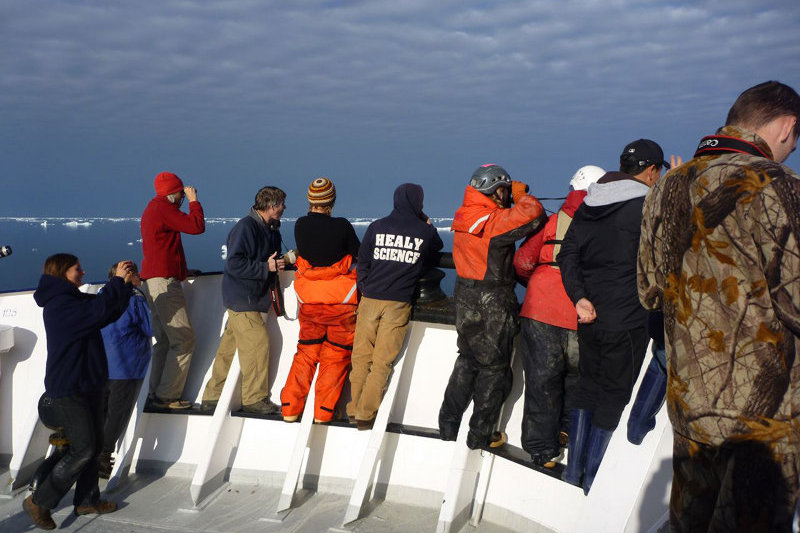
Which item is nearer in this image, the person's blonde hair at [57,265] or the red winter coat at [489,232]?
the red winter coat at [489,232]

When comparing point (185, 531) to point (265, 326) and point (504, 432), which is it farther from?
point (504, 432)

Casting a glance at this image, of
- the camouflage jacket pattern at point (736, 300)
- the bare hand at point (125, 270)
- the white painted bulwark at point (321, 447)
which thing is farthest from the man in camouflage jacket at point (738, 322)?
the bare hand at point (125, 270)

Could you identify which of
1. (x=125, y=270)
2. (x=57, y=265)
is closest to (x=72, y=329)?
(x=57, y=265)

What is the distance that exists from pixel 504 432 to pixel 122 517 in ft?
8.68

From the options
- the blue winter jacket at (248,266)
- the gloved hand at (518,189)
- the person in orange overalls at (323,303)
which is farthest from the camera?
the blue winter jacket at (248,266)

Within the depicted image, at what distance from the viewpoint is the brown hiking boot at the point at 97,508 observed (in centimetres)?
507

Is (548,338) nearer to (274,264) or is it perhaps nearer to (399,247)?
(399,247)

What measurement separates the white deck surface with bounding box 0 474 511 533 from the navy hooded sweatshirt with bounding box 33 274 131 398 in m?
0.90

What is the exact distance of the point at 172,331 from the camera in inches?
230

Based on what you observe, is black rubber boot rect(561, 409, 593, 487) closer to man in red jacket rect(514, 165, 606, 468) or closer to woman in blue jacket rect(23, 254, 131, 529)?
man in red jacket rect(514, 165, 606, 468)

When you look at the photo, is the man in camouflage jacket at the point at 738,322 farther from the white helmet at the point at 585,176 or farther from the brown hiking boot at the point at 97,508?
the brown hiking boot at the point at 97,508

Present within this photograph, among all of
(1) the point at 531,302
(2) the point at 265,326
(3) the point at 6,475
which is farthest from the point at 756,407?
(3) the point at 6,475

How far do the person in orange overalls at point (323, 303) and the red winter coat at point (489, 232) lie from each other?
3.25 ft

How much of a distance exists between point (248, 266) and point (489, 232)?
1949 millimetres
